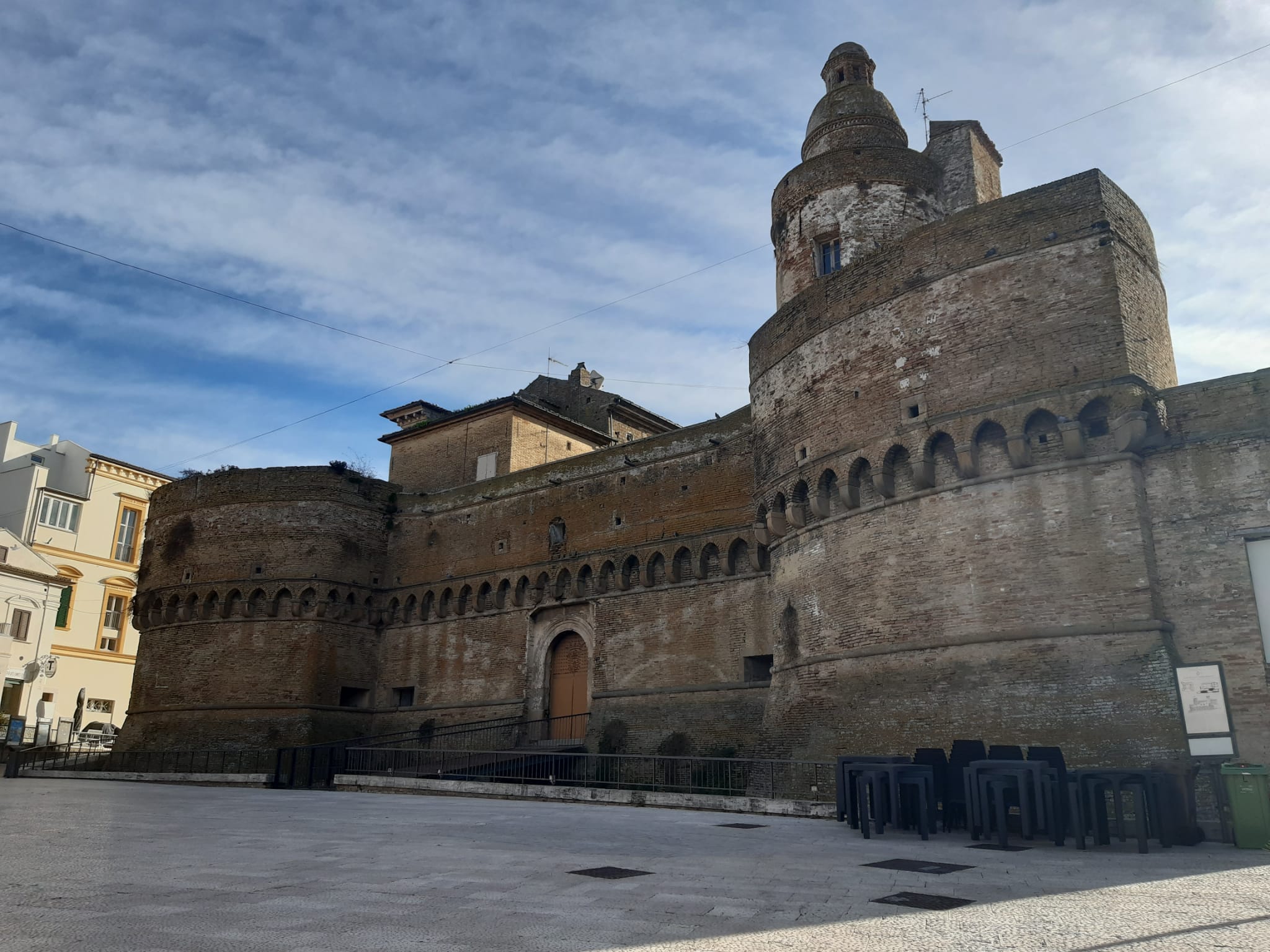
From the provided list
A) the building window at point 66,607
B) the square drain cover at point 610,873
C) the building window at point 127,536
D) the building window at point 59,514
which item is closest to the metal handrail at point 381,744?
the square drain cover at point 610,873

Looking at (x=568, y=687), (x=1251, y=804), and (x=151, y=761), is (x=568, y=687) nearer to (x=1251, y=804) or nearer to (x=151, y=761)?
(x=151, y=761)

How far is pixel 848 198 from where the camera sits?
21234 millimetres

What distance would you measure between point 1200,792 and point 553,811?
8479mm

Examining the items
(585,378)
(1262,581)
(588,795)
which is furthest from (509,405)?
(1262,581)

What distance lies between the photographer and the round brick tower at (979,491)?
41.5 feet

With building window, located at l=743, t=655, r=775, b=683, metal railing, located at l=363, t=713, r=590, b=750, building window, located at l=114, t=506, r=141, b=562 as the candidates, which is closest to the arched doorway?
metal railing, located at l=363, t=713, r=590, b=750

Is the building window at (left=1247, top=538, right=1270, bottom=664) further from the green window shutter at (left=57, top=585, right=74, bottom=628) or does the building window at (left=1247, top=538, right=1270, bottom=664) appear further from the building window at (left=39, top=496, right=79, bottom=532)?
the building window at (left=39, top=496, right=79, bottom=532)

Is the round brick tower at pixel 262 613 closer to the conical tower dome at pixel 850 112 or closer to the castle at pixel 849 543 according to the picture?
the castle at pixel 849 543

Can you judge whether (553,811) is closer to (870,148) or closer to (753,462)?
(753,462)

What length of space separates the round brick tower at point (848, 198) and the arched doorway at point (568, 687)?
1022cm

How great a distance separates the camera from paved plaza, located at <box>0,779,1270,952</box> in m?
4.88

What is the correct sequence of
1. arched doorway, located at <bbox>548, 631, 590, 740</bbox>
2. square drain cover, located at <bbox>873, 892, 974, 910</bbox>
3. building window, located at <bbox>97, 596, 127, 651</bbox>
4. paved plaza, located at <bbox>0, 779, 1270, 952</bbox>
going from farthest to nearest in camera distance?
building window, located at <bbox>97, 596, 127, 651</bbox> → arched doorway, located at <bbox>548, 631, 590, 740</bbox> → square drain cover, located at <bbox>873, 892, 974, 910</bbox> → paved plaza, located at <bbox>0, 779, 1270, 952</bbox>

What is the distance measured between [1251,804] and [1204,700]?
1.30 m

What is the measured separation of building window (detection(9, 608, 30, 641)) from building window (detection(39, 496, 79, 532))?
5323 mm
